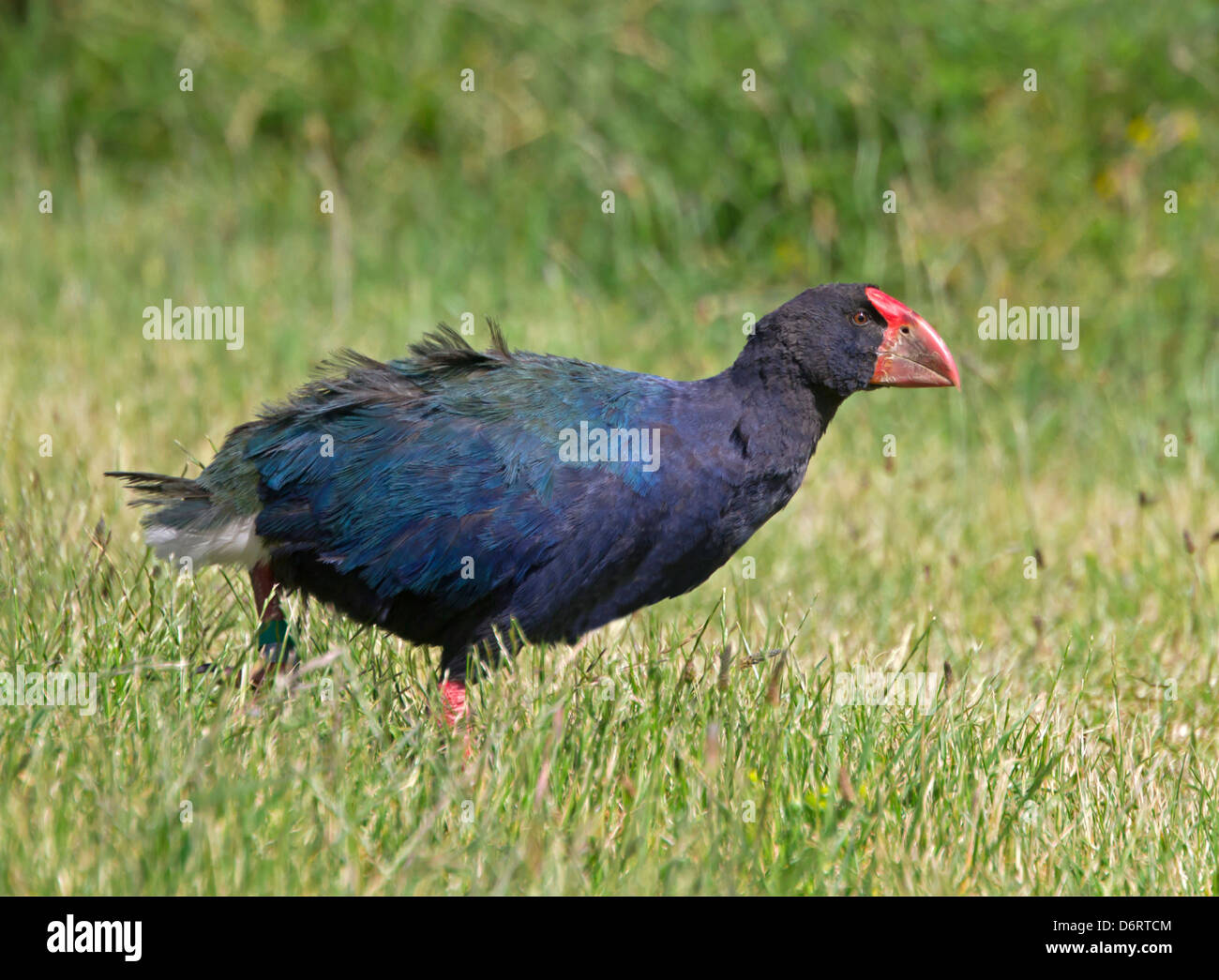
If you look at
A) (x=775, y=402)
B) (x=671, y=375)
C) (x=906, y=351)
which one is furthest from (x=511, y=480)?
(x=671, y=375)

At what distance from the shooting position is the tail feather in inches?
138

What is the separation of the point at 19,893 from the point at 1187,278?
17.7 ft

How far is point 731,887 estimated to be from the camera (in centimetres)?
270

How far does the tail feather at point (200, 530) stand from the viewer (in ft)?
11.5

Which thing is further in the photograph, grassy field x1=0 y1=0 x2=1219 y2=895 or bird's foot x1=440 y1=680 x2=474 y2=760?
bird's foot x1=440 y1=680 x2=474 y2=760

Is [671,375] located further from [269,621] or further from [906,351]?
[269,621]

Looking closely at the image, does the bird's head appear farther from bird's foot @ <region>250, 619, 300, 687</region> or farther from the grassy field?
bird's foot @ <region>250, 619, 300, 687</region>

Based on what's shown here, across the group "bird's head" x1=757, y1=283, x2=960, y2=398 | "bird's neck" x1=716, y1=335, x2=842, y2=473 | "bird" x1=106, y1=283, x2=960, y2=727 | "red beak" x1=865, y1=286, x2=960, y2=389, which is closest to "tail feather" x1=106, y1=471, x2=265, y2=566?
"bird" x1=106, y1=283, x2=960, y2=727

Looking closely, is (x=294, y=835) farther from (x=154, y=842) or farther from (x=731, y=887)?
(x=731, y=887)

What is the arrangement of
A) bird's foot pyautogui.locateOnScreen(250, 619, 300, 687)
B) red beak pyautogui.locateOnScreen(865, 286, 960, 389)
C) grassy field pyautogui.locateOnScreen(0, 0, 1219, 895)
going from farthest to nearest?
red beak pyautogui.locateOnScreen(865, 286, 960, 389)
bird's foot pyautogui.locateOnScreen(250, 619, 300, 687)
grassy field pyautogui.locateOnScreen(0, 0, 1219, 895)

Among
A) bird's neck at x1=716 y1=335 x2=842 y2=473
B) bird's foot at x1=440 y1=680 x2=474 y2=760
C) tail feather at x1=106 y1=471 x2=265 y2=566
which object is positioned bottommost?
bird's foot at x1=440 y1=680 x2=474 y2=760

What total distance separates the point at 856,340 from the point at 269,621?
1463 millimetres

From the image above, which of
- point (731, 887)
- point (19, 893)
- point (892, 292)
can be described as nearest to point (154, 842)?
point (19, 893)

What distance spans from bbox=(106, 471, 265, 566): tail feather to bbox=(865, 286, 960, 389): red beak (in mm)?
1461
